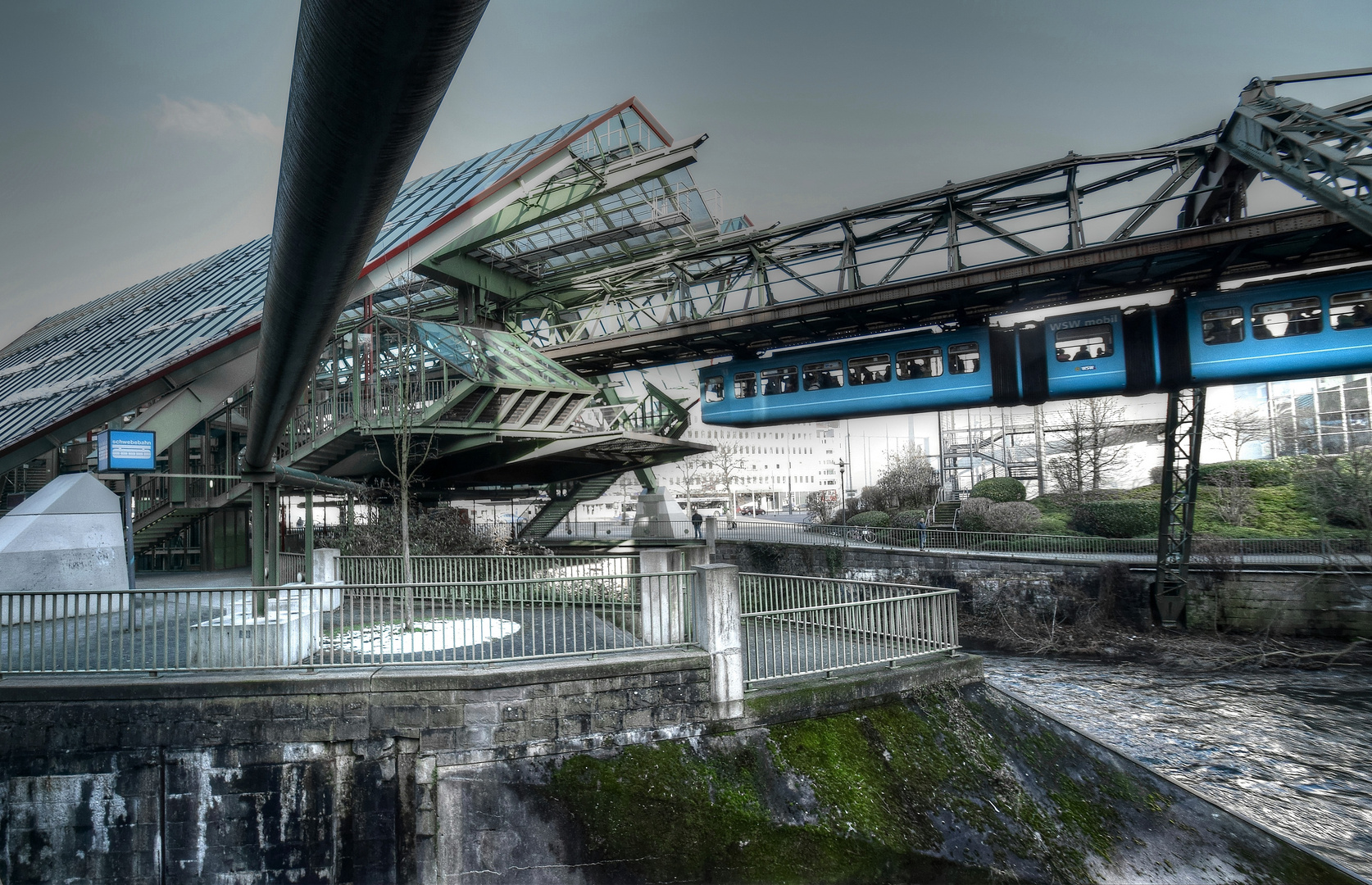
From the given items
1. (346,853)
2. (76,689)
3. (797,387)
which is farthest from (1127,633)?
(76,689)

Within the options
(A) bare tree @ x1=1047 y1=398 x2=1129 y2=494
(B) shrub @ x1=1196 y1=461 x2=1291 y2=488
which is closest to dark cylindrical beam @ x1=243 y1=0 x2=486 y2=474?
(B) shrub @ x1=1196 y1=461 x2=1291 y2=488

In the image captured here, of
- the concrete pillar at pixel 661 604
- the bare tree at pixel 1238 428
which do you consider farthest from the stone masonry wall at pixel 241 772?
the bare tree at pixel 1238 428

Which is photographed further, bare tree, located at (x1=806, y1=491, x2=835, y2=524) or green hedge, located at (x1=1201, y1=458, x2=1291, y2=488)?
bare tree, located at (x1=806, y1=491, x2=835, y2=524)

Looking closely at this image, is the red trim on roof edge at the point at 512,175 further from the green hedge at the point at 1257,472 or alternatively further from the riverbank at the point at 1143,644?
the green hedge at the point at 1257,472

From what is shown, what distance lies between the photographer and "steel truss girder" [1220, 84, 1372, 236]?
1185 cm

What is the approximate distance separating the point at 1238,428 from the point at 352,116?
38.9 meters

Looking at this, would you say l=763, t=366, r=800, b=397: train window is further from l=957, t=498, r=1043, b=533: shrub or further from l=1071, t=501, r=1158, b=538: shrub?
l=1071, t=501, r=1158, b=538: shrub

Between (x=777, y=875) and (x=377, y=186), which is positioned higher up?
(x=377, y=186)

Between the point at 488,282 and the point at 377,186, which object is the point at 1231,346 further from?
the point at 488,282

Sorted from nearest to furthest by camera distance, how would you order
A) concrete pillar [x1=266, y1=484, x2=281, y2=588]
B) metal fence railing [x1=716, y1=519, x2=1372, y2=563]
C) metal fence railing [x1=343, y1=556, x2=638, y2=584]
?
concrete pillar [x1=266, y1=484, x2=281, y2=588]
metal fence railing [x1=343, y1=556, x2=638, y2=584]
metal fence railing [x1=716, y1=519, x2=1372, y2=563]

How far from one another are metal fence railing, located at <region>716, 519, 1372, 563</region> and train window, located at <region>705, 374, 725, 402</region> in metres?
9.58

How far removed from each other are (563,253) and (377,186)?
87.1ft

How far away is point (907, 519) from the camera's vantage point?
3353 centimetres

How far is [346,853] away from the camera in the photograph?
6.77 meters
